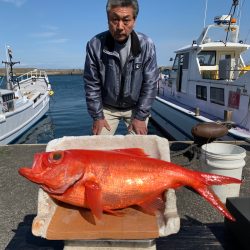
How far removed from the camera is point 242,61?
1259 cm

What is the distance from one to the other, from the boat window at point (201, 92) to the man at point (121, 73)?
24.9ft

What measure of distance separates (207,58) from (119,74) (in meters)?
9.66

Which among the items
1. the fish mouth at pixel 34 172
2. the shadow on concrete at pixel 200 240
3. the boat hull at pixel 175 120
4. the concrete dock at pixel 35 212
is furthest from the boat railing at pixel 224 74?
the fish mouth at pixel 34 172

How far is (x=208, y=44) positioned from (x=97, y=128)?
9.39m

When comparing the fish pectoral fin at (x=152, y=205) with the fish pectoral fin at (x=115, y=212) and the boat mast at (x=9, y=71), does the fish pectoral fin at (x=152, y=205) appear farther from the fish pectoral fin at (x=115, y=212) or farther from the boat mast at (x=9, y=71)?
the boat mast at (x=9, y=71)

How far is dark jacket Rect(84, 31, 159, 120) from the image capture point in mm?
3684

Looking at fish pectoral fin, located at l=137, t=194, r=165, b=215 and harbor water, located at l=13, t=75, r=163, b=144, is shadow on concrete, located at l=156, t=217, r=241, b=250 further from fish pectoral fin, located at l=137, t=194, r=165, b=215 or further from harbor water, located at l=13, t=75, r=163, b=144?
harbor water, located at l=13, t=75, r=163, b=144

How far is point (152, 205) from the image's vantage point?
8.31ft

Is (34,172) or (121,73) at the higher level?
(121,73)

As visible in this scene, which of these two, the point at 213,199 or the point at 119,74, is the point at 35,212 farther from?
the point at 213,199

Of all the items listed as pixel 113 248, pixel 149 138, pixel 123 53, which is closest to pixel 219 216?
pixel 149 138

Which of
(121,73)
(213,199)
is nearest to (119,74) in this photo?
(121,73)

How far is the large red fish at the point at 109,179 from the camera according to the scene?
2.37 m

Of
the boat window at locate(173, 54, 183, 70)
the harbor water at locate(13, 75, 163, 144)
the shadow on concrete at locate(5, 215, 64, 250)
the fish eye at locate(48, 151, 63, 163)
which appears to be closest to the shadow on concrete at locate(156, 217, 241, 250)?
the shadow on concrete at locate(5, 215, 64, 250)
